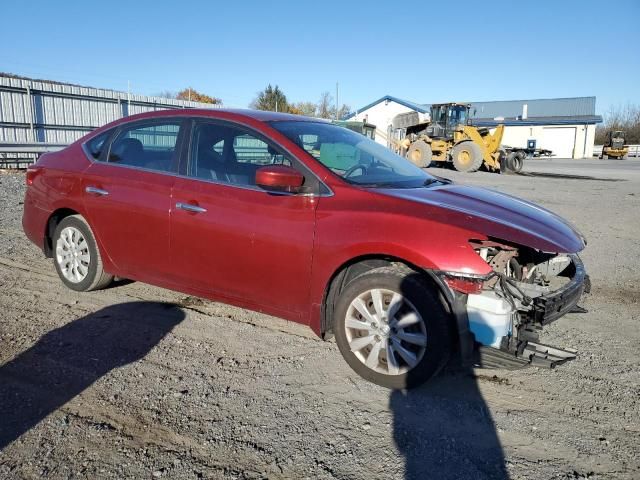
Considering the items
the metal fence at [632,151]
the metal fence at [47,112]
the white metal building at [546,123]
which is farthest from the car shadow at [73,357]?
the metal fence at [632,151]

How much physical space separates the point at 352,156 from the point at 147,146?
1.77 meters

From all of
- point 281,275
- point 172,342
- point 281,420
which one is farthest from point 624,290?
point 172,342

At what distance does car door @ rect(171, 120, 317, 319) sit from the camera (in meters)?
3.34

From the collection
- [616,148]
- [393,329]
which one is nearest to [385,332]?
[393,329]

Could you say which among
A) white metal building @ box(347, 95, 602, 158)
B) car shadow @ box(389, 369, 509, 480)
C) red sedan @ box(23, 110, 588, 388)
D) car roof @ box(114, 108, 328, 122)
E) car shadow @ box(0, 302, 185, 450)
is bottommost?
car shadow @ box(389, 369, 509, 480)

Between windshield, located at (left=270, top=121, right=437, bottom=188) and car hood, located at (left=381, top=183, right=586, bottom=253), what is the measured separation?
0.87 ft

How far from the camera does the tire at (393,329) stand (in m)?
2.91

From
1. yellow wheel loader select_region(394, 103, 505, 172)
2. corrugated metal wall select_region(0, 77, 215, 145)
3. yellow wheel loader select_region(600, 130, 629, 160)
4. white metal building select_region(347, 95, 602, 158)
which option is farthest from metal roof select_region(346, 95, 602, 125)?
corrugated metal wall select_region(0, 77, 215, 145)

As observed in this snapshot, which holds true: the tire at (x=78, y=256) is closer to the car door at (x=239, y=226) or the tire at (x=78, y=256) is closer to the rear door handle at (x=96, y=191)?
the rear door handle at (x=96, y=191)

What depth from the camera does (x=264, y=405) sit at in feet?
9.38

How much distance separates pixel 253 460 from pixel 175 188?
2204 millimetres

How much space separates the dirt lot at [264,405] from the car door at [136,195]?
1.66 ft

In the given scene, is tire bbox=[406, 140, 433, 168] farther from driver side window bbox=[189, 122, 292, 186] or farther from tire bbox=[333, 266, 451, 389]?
tire bbox=[333, 266, 451, 389]

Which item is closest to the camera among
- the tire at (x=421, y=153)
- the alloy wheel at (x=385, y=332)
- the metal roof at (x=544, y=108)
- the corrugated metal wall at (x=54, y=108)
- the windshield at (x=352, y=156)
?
the alloy wheel at (x=385, y=332)
